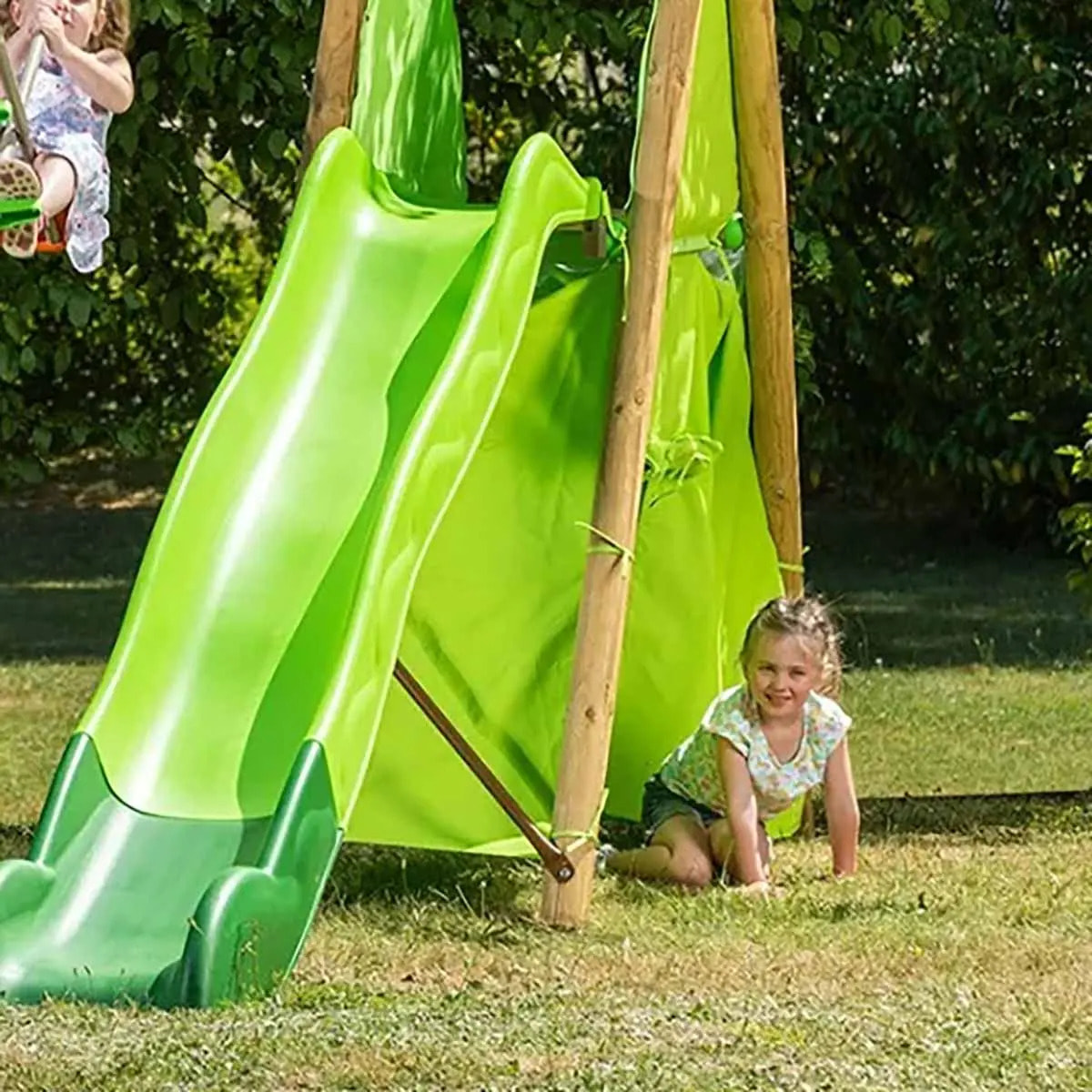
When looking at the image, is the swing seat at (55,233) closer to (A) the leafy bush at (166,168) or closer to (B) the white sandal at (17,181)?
(B) the white sandal at (17,181)

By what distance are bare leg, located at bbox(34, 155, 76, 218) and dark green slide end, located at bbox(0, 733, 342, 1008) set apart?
1.04 meters

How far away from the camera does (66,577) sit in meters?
14.0

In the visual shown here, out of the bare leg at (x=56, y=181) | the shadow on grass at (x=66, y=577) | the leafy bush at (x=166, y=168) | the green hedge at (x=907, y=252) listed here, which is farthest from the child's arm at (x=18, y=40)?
the shadow on grass at (x=66, y=577)

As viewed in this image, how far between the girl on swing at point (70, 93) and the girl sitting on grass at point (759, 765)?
186 cm

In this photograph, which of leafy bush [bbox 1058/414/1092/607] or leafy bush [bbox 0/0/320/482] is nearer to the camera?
leafy bush [bbox 1058/414/1092/607]

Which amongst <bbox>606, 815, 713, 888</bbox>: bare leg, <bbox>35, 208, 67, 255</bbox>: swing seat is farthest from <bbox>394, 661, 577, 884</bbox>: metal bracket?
<bbox>35, 208, 67, 255</bbox>: swing seat

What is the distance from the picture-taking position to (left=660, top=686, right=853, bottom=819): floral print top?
21.2ft

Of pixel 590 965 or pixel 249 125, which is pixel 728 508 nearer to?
pixel 590 965

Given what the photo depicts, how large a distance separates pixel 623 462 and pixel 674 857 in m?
1.05

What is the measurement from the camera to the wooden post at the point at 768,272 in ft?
22.4

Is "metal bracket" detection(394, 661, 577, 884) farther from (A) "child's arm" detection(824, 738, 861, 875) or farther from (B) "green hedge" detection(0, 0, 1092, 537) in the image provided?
(B) "green hedge" detection(0, 0, 1092, 537)

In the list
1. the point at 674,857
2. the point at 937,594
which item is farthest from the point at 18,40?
the point at 937,594

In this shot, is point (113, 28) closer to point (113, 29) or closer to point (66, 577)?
point (113, 29)

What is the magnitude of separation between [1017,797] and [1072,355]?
5.67 metres
